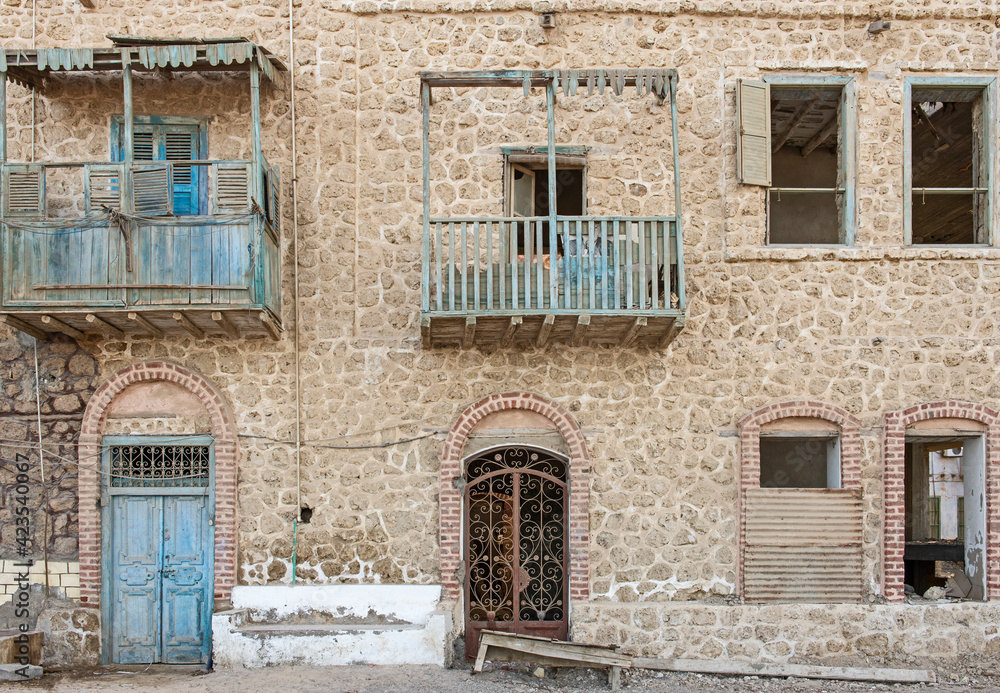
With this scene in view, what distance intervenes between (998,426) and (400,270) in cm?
718

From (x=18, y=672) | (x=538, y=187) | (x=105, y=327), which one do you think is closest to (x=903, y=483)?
(x=538, y=187)

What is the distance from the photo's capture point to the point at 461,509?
945cm

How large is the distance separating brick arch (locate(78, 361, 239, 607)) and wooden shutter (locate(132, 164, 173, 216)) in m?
1.81

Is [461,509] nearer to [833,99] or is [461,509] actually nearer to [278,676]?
[278,676]

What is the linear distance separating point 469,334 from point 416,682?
369cm

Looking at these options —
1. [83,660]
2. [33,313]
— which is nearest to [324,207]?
[33,313]

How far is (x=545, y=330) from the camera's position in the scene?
29.9 ft

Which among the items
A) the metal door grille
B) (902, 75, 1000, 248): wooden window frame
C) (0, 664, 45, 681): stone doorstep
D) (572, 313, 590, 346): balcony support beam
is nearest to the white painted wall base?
the metal door grille

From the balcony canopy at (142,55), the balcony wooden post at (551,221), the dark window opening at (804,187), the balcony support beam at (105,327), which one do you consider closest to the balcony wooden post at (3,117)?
the balcony canopy at (142,55)

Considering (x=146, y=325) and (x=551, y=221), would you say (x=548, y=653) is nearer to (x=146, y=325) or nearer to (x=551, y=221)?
(x=551, y=221)

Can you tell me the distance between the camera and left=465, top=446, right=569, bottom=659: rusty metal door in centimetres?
949

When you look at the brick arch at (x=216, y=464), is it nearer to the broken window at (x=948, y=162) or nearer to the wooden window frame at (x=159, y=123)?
the wooden window frame at (x=159, y=123)

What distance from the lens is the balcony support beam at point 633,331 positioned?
8.92m

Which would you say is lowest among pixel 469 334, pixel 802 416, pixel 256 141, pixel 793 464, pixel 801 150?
pixel 793 464
